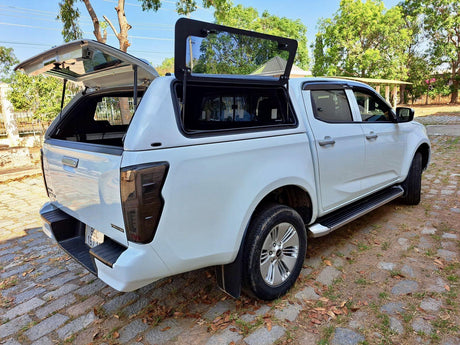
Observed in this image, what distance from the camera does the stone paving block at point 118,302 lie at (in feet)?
8.31

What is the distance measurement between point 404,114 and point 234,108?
2839 mm

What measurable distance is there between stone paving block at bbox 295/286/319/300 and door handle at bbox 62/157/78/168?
6.72ft

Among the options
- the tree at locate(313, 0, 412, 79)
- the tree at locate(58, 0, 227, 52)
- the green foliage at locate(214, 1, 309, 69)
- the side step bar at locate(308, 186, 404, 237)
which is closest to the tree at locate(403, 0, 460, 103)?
the tree at locate(313, 0, 412, 79)

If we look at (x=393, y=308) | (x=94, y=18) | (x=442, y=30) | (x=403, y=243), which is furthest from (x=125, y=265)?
(x=442, y=30)

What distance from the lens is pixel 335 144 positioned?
294 centimetres

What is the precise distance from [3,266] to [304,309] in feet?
10.6

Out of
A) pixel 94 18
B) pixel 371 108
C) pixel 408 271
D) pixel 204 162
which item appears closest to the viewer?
pixel 204 162

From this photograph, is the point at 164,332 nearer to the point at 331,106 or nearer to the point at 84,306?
the point at 84,306

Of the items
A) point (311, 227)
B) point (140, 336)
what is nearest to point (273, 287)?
point (311, 227)

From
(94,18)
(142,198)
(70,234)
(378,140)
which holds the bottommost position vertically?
(70,234)

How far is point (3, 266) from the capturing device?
3352 mm

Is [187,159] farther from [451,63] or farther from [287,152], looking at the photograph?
[451,63]

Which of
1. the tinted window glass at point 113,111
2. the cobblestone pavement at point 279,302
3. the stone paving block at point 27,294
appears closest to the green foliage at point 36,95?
the cobblestone pavement at point 279,302

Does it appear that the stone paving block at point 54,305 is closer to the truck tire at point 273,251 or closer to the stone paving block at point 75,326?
the stone paving block at point 75,326
